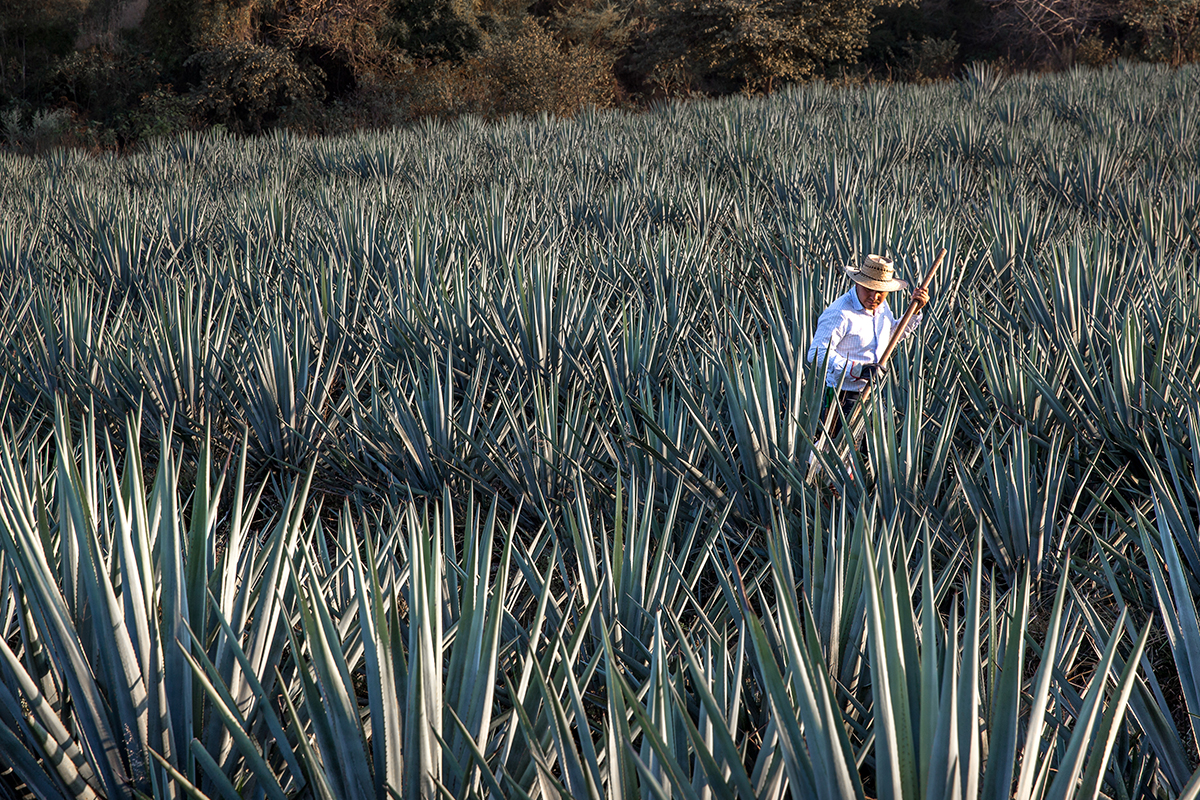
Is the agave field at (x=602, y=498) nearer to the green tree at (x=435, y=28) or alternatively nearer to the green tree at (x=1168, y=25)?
the green tree at (x=435, y=28)

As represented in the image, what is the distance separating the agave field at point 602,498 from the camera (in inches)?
35.2

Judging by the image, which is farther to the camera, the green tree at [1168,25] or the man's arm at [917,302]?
the green tree at [1168,25]

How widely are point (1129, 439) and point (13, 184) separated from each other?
816 cm

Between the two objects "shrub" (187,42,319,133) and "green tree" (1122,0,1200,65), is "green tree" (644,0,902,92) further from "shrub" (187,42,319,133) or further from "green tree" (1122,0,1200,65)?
"shrub" (187,42,319,133)

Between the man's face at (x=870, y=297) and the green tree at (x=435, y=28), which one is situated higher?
the green tree at (x=435, y=28)

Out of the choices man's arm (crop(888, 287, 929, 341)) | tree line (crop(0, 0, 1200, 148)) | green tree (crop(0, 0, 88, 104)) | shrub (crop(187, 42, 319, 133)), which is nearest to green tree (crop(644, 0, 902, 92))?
tree line (crop(0, 0, 1200, 148))

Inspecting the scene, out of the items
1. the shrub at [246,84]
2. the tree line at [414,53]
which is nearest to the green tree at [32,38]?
the tree line at [414,53]

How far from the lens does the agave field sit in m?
0.89

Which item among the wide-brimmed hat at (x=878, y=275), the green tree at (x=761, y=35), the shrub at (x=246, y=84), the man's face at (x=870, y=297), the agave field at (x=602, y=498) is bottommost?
the agave field at (x=602, y=498)

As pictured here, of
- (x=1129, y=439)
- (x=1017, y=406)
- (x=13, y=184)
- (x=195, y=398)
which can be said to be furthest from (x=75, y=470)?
(x=13, y=184)

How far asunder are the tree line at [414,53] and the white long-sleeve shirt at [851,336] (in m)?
11.7

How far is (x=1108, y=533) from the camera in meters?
1.92

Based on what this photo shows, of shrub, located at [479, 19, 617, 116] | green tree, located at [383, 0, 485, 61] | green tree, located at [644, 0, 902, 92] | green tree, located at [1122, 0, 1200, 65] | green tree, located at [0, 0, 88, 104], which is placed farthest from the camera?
green tree, located at [383, 0, 485, 61]

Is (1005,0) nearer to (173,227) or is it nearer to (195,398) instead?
(173,227)
